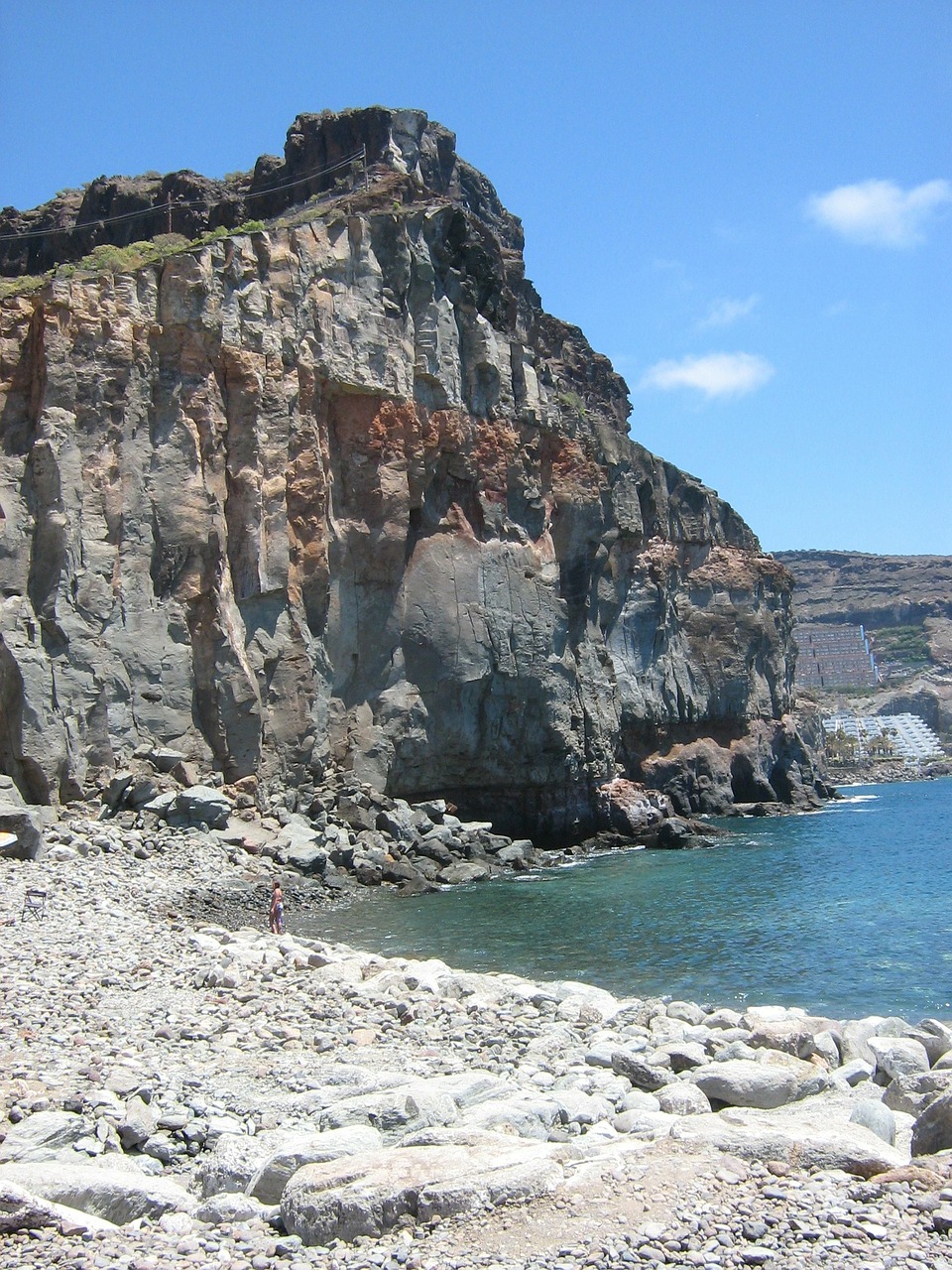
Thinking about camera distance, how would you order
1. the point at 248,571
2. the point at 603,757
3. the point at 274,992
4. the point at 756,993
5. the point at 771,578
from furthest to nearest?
the point at 771,578, the point at 603,757, the point at 248,571, the point at 756,993, the point at 274,992

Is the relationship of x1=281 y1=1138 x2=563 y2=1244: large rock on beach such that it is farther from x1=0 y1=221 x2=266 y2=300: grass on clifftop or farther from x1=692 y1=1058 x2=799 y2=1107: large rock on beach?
x1=0 y1=221 x2=266 y2=300: grass on clifftop

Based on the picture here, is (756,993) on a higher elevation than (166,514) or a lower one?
lower

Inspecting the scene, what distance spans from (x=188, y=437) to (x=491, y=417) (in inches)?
567

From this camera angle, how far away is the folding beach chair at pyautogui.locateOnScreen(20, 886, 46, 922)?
16828 mm

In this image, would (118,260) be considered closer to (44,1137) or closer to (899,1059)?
(44,1137)

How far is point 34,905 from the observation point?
17281 mm

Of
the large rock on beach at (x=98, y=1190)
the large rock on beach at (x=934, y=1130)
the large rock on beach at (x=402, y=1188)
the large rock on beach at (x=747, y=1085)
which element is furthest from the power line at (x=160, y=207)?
the large rock on beach at (x=934, y=1130)

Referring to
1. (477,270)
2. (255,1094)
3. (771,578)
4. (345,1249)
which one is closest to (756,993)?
(255,1094)

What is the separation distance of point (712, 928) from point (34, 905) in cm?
1350

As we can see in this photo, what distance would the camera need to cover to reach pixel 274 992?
13.3 meters

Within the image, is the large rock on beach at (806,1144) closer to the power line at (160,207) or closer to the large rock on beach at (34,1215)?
the large rock on beach at (34,1215)

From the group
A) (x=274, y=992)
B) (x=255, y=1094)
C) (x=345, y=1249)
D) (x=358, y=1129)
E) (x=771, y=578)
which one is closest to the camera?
Answer: (x=345, y=1249)

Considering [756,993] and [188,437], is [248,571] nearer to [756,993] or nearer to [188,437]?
[188,437]

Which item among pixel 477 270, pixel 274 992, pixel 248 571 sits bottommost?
pixel 274 992
